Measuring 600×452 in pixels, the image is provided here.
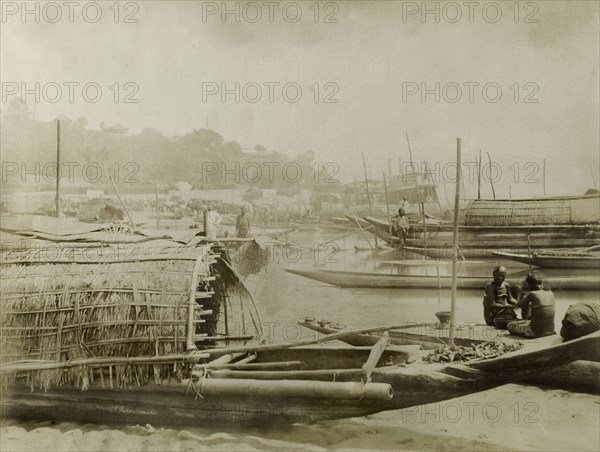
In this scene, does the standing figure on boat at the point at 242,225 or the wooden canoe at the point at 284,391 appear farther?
the standing figure on boat at the point at 242,225

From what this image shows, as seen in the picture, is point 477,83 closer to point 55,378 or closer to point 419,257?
point 419,257

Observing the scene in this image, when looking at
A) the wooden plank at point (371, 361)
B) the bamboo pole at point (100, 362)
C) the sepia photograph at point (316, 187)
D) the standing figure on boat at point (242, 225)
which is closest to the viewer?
the wooden plank at point (371, 361)

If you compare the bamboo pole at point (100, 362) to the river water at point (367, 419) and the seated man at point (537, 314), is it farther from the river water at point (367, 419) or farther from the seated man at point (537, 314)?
the seated man at point (537, 314)

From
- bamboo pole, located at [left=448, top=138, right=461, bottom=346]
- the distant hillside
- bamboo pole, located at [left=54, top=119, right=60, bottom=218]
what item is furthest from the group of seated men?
bamboo pole, located at [left=54, top=119, right=60, bottom=218]

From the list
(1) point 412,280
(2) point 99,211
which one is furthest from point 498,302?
(2) point 99,211

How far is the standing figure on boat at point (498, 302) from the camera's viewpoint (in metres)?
3.67

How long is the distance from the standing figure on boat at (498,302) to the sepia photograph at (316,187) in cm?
1

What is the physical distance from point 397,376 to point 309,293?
3.59 feet

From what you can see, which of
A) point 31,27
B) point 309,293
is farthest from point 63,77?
point 309,293

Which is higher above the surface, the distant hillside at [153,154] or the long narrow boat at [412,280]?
the distant hillside at [153,154]

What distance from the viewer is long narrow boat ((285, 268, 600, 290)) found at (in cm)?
366

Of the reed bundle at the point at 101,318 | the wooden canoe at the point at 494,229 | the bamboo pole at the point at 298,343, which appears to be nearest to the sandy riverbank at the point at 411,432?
the reed bundle at the point at 101,318

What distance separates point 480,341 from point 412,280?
66 centimetres

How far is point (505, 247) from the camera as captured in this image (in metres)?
3.84
